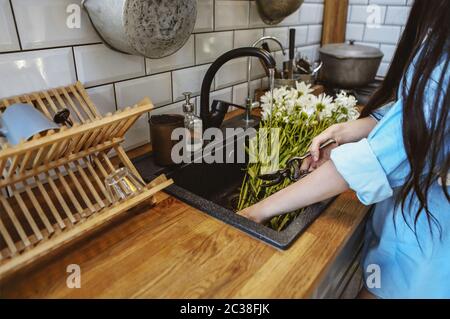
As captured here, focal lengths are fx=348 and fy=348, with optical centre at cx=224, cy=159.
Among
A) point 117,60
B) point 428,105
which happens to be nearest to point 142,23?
point 117,60

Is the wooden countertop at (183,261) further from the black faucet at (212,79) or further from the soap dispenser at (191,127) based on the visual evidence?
the black faucet at (212,79)

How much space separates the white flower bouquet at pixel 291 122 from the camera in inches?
40.6

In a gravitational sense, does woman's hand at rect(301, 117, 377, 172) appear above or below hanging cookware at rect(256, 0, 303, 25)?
below

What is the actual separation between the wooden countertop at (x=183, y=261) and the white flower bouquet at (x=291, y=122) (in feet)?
0.90

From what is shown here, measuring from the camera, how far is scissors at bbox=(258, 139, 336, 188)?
94 cm

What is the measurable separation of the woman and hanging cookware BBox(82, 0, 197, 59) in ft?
1.53

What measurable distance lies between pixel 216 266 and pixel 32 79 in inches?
22.9

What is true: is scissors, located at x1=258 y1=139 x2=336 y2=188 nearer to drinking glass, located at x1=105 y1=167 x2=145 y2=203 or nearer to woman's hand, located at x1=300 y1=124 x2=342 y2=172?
woman's hand, located at x1=300 y1=124 x2=342 y2=172

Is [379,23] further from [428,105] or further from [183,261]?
[183,261]

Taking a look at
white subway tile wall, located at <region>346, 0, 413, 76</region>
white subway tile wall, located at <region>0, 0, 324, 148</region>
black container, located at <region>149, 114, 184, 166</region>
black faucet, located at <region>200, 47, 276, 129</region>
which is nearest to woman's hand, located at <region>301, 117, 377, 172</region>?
black faucet, located at <region>200, 47, 276, 129</region>

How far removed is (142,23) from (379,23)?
163 cm

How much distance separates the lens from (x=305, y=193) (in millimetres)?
805

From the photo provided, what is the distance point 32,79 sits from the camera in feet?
2.57
